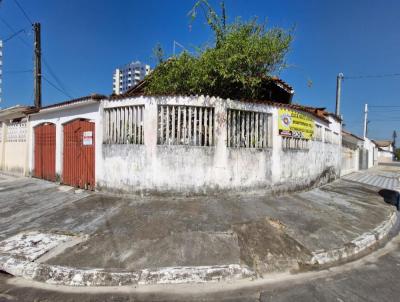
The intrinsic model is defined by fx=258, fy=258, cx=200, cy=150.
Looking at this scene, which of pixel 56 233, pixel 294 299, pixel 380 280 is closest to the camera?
pixel 294 299

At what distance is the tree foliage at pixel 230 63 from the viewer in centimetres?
720

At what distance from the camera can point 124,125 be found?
22.2ft

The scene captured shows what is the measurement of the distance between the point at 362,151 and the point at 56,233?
2450 cm

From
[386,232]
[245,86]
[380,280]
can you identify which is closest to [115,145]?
[245,86]

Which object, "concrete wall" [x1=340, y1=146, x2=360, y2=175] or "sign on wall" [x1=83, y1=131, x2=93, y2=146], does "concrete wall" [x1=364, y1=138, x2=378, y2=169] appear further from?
"sign on wall" [x1=83, y1=131, x2=93, y2=146]

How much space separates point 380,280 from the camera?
369cm

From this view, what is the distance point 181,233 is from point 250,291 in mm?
1678

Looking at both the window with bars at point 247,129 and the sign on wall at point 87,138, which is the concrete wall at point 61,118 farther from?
the window with bars at point 247,129

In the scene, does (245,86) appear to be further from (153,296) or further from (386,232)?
(153,296)

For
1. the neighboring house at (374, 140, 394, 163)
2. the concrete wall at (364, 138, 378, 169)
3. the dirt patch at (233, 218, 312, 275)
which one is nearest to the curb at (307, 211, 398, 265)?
the dirt patch at (233, 218, 312, 275)

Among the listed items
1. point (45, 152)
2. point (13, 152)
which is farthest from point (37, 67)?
point (45, 152)

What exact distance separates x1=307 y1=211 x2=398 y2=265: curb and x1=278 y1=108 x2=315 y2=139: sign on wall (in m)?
3.32

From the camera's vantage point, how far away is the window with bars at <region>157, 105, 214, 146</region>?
638cm

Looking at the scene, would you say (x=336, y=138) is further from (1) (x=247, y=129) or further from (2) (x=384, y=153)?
(2) (x=384, y=153)
